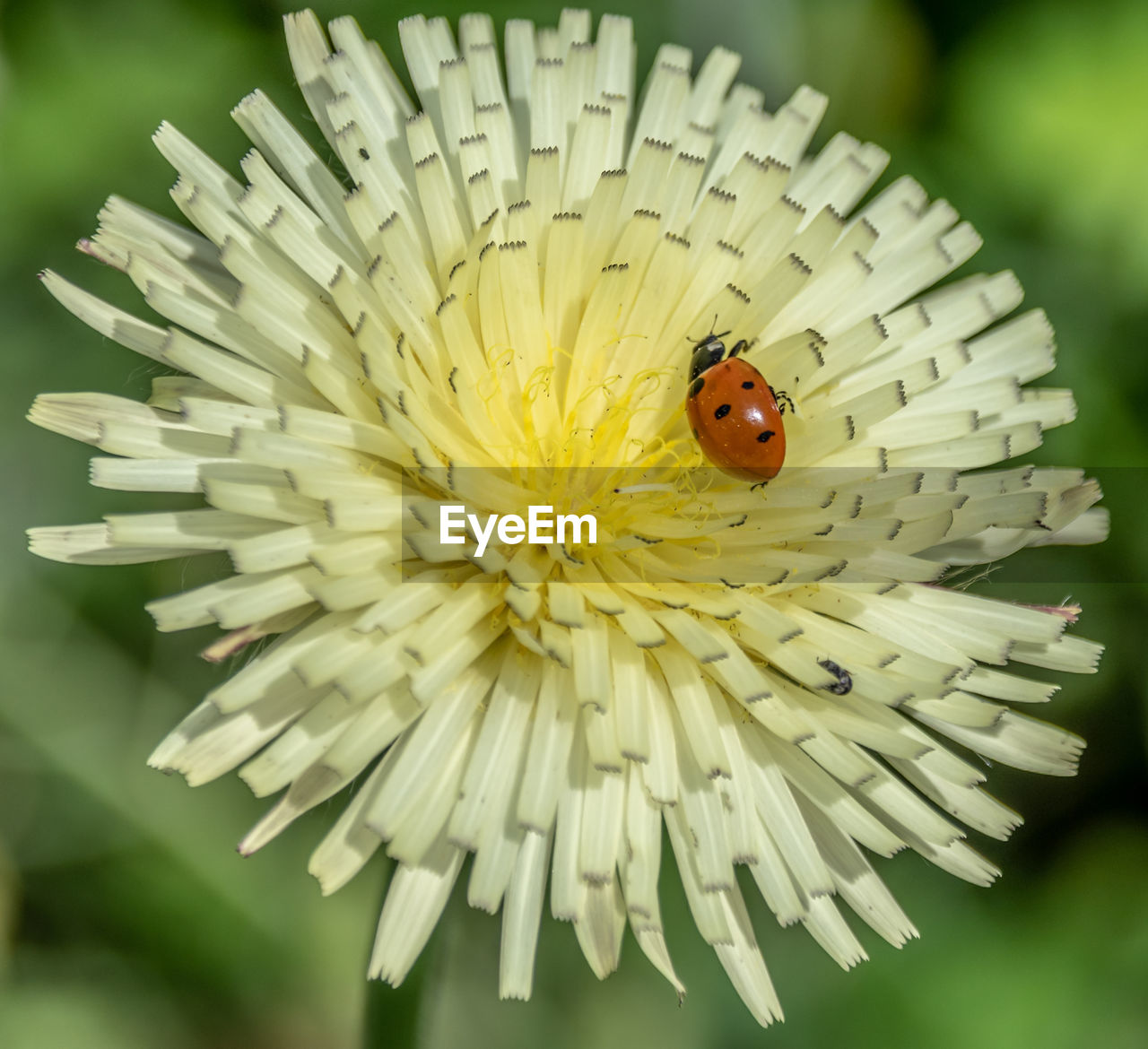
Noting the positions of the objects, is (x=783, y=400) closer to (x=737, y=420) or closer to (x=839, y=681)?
(x=737, y=420)

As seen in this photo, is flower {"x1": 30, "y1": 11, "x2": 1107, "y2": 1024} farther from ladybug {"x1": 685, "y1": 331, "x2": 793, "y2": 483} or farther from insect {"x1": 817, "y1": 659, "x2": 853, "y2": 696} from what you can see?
ladybug {"x1": 685, "y1": 331, "x2": 793, "y2": 483}

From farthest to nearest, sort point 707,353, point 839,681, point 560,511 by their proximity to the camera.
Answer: point 707,353
point 560,511
point 839,681

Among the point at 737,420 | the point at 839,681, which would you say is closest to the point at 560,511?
the point at 737,420

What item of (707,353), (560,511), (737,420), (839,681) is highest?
(707,353)

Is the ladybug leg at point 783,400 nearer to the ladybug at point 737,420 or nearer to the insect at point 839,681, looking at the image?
the ladybug at point 737,420

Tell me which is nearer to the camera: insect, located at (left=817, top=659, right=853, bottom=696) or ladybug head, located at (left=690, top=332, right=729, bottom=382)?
insect, located at (left=817, top=659, right=853, bottom=696)

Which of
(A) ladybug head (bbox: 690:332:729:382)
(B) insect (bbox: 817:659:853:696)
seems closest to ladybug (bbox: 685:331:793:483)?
(A) ladybug head (bbox: 690:332:729:382)
